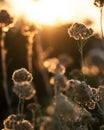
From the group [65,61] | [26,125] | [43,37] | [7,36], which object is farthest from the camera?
[43,37]

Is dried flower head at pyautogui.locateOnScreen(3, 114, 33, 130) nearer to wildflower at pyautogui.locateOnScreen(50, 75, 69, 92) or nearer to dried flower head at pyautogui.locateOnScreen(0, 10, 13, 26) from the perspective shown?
wildflower at pyautogui.locateOnScreen(50, 75, 69, 92)

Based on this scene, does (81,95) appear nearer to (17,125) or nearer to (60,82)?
(17,125)

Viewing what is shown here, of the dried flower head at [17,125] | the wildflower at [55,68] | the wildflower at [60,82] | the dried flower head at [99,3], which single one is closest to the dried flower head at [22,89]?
the wildflower at [60,82]

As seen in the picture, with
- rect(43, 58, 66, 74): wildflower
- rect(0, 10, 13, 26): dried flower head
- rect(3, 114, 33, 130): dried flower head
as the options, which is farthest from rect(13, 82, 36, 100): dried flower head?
rect(0, 10, 13, 26): dried flower head

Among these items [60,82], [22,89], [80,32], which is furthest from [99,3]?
[60,82]

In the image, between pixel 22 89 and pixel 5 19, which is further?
pixel 5 19

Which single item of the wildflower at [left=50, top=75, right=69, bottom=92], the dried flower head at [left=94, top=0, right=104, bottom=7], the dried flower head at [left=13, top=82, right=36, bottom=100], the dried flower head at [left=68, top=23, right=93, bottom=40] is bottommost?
the wildflower at [left=50, top=75, right=69, bottom=92]

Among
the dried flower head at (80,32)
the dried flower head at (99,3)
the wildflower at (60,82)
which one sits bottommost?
the wildflower at (60,82)

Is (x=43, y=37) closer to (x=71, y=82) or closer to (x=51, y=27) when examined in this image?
(x=51, y=27)

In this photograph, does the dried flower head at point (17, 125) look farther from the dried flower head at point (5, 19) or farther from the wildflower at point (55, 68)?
the dried flower head at point (5, 19)

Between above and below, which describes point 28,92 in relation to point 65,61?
above

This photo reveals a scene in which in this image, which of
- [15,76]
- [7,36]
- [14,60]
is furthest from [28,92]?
[7,36]
